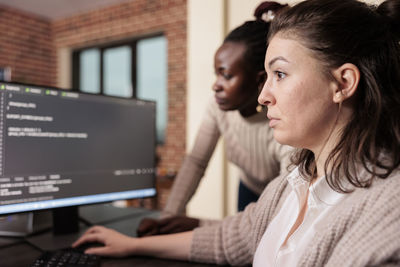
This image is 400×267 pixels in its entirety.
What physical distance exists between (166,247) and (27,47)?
5.56 metres

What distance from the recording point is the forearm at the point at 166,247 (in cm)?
94

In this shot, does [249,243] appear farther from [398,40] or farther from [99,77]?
[99,77]

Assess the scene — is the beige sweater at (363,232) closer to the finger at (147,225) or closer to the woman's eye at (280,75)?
the woman's eye at (280,75)

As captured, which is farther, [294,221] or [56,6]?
[56,6]

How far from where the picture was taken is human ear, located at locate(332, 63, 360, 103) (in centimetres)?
66

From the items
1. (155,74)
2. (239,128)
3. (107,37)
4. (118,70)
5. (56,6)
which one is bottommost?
(239,128)

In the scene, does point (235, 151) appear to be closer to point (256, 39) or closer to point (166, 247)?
point (256, 39)

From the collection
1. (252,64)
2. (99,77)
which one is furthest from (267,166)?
(99,77)

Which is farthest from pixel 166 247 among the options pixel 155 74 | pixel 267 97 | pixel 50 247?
pixel 155 74

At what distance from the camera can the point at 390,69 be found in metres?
0.68

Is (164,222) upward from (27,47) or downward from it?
downward

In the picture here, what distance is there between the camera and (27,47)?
5465mm

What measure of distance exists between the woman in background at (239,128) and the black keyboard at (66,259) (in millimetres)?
256

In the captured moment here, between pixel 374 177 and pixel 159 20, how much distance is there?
445 cm
